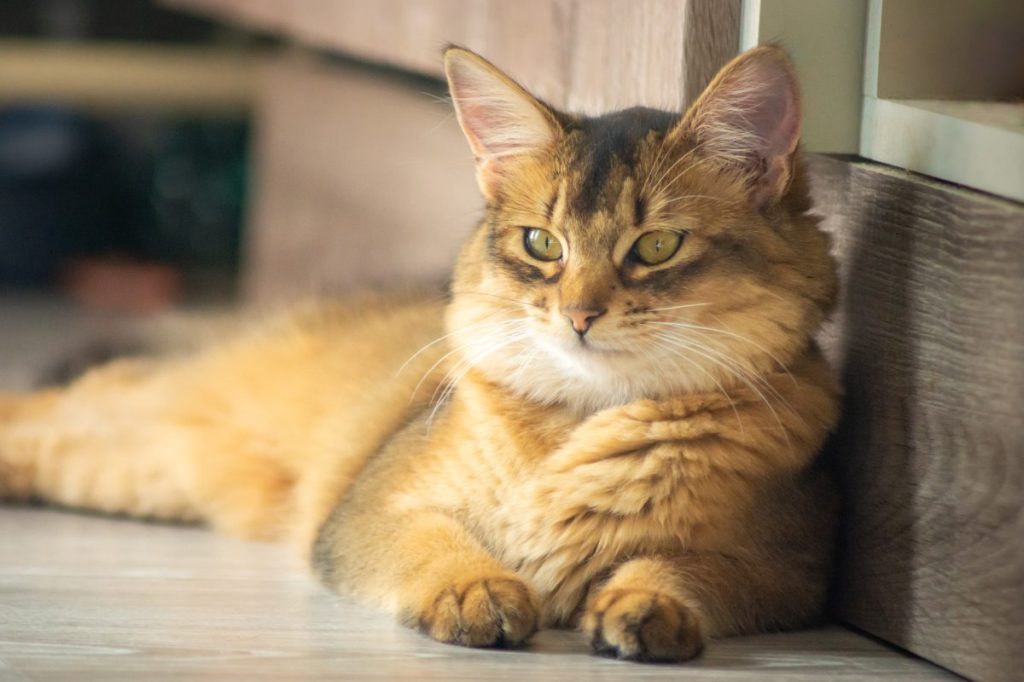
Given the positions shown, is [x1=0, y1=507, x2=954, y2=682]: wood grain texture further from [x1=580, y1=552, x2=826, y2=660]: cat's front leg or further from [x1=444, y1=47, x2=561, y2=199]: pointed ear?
[x1=444, y1=47, x2=561, y2=199]: pointed ear

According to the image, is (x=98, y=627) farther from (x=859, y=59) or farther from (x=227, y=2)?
(x=227, y=2)

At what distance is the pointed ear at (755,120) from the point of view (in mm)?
1897

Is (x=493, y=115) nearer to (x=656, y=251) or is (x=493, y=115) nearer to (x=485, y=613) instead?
(x=656, y=251)

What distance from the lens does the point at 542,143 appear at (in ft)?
6.66

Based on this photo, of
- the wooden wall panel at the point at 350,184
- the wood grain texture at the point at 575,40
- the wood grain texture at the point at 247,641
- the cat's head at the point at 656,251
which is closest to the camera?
the wood grain texture at the point at 247,641

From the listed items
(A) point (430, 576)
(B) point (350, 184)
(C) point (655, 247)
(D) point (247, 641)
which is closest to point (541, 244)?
(C) point (655, 247)

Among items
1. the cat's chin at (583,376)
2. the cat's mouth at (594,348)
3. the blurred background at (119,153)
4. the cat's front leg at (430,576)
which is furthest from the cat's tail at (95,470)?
the blurred background at (119,153)

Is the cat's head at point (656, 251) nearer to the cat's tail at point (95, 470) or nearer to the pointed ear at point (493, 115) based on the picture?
the pointed ear at point (493, 115)

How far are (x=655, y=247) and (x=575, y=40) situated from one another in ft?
2.82

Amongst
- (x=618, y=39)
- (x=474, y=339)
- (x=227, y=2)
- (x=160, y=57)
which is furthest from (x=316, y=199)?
(x=474, y=339)

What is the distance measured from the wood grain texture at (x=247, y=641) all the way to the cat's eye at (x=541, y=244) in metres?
0.49

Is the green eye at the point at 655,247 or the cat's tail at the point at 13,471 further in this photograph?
the cat's tail at the point at 13,471

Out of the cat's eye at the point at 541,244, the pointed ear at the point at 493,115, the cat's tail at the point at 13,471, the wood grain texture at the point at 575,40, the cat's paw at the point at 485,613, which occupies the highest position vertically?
the wood grain texture at the point at 575,40

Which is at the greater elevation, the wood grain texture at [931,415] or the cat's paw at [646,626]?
the wood grain texture at [931,415]
